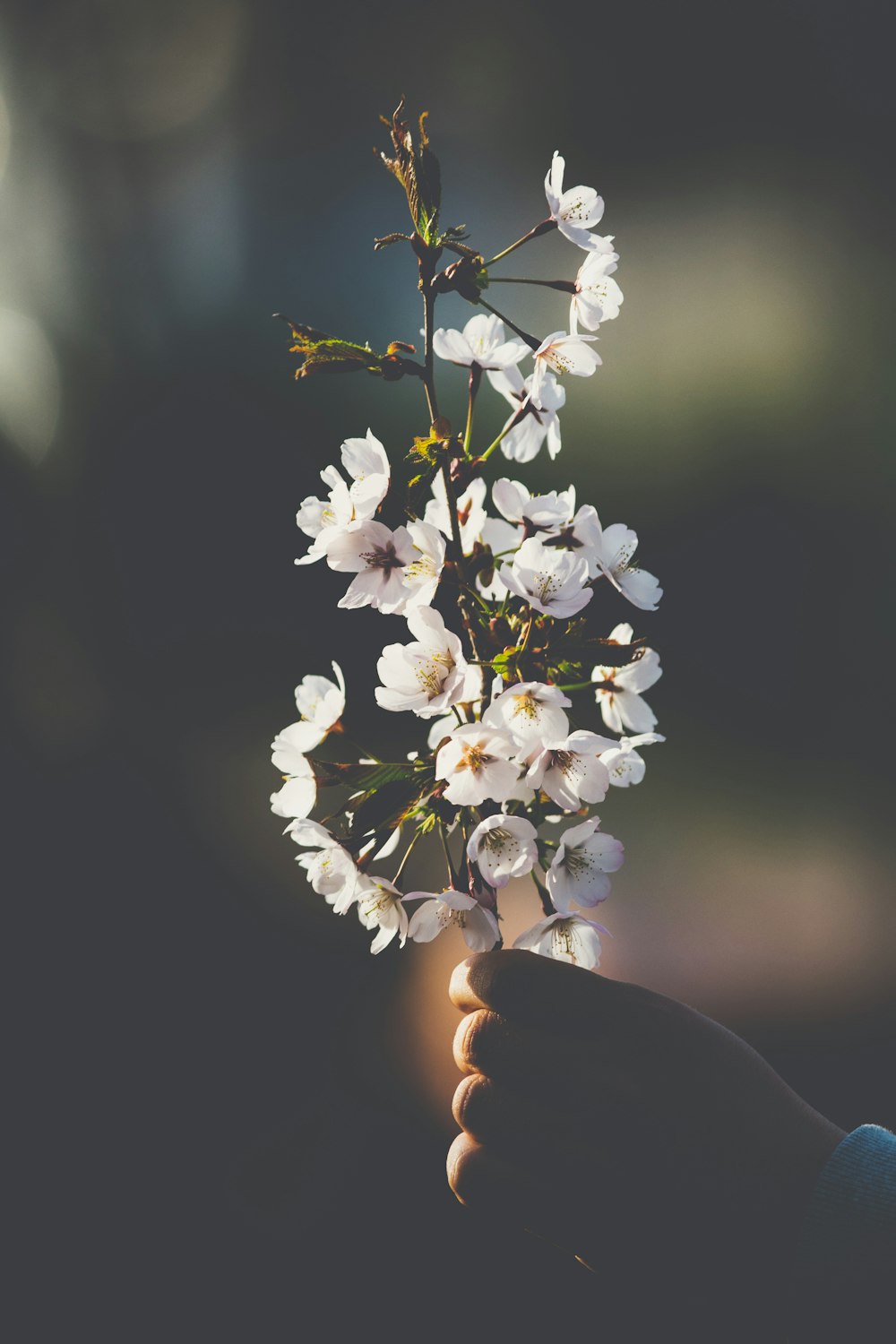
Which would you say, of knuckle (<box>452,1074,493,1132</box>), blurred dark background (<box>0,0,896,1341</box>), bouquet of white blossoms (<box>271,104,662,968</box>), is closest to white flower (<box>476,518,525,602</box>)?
bouquet of white blossoms (<box>271,104,662,968</box>)

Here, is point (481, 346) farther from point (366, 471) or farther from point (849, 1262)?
point (849, 1262)

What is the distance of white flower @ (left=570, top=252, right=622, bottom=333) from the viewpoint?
2.41 ft

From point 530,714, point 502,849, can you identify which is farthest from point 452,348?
point 502,849

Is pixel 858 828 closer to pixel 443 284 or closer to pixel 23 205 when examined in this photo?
pixel 443 284

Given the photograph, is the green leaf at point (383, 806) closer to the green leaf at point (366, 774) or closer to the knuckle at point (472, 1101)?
the green leaf at point (366, 774)

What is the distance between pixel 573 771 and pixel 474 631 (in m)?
0.16

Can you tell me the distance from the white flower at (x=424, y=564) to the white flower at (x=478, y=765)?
0.41 feet

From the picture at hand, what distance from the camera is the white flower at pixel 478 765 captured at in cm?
64

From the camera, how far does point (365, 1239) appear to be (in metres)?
1.69

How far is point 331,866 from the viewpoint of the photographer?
71 centimetres

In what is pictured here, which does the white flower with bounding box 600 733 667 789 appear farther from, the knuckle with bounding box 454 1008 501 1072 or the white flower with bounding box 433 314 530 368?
the white flower with bounding box 433 314 530 368

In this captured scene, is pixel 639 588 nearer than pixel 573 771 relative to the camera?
No

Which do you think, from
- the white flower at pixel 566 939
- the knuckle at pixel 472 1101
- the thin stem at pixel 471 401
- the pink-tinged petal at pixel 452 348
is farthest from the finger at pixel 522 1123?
the pink-tinged petal at pixel 452 348

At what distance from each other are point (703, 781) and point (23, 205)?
105 inches
